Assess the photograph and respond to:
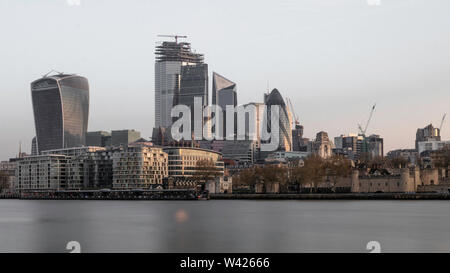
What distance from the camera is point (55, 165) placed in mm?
194250

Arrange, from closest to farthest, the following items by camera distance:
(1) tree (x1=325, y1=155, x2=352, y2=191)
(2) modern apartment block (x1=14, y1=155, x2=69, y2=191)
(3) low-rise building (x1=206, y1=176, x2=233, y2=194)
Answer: (1) tree (x1=325, y1=155, x2=352, y2=191) < (3) low-rise building (x1=206, y1=176, x2=233, y2=194) < (2) modern apartment block (x1=14, y1=155, x2=69, y2=191)

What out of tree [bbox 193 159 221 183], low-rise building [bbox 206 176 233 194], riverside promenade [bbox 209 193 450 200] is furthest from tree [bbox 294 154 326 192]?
tree [bbox 193 159 221 183]

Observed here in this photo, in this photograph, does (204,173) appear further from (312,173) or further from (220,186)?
(312,173)

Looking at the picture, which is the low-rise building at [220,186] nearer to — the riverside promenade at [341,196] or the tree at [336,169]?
the riverside promenade at [341,196]

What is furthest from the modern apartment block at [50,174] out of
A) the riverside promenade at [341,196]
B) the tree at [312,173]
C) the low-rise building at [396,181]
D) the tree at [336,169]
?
the low-rise building at [396,181]

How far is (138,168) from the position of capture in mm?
169375

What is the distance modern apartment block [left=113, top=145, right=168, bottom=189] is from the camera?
554 ft

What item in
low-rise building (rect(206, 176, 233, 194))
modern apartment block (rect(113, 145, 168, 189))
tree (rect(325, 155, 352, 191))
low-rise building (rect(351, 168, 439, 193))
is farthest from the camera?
modern apartment block (rect(113, 145, 168, 189))

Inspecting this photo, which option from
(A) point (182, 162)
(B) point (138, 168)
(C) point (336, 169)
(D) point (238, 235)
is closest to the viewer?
(D) point (238, 235)

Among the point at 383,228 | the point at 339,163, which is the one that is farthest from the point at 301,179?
the point at 383,228

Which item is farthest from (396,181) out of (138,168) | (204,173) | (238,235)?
(238,235)

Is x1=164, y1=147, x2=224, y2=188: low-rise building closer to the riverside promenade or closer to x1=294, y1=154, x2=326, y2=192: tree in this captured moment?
the riverside promenade

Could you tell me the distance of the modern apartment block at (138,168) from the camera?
16900 cm
